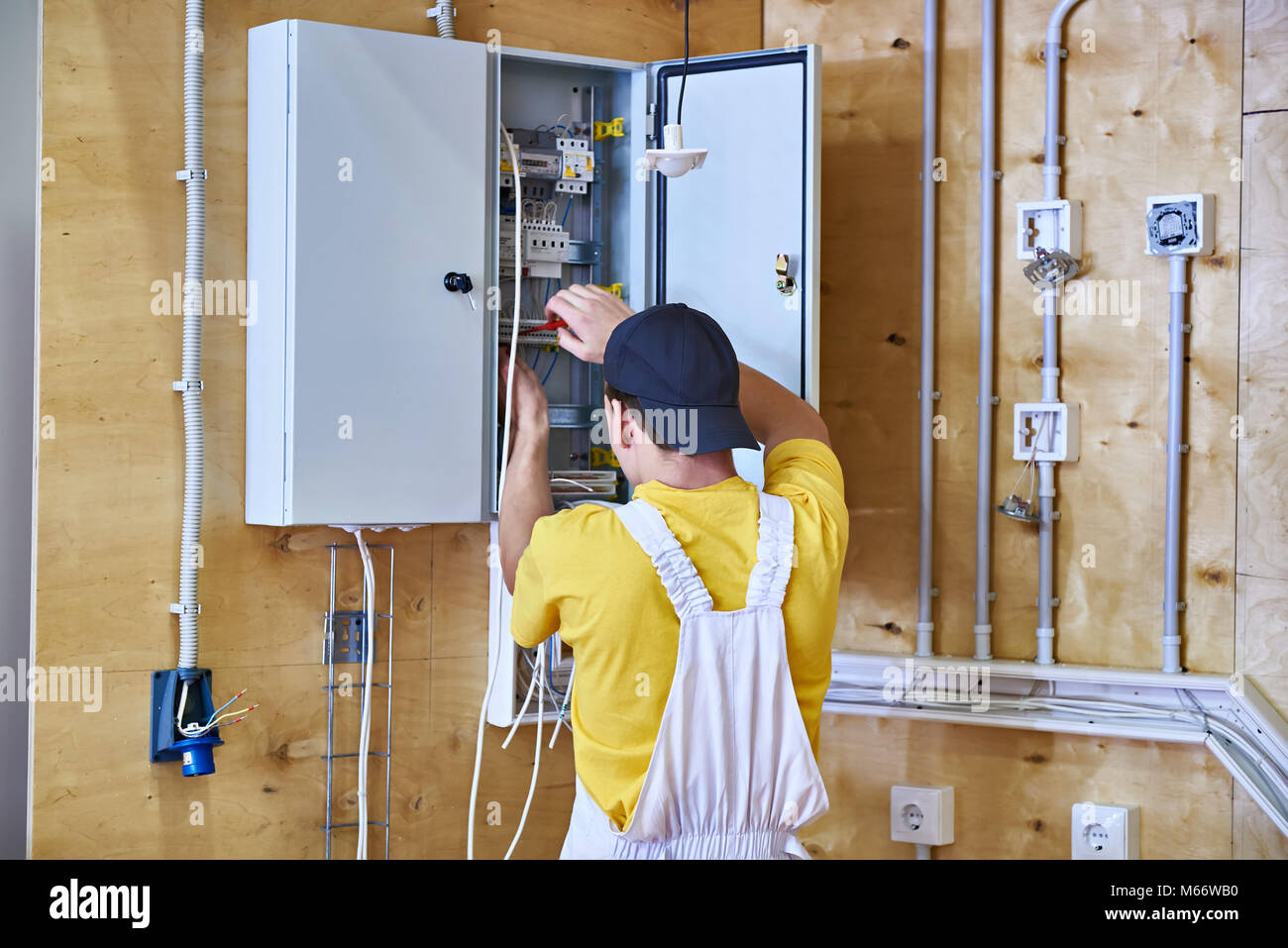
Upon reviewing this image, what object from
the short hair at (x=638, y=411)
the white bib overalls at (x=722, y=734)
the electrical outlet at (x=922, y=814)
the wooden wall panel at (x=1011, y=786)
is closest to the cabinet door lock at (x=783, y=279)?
the short hair at (x=638, y=411)

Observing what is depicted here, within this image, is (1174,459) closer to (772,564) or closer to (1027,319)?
(1027,319)

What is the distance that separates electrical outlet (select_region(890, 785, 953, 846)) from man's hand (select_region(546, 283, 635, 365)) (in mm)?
1192

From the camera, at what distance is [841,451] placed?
2711 mm

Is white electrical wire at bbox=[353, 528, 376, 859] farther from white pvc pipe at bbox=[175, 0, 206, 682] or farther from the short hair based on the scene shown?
the short hair

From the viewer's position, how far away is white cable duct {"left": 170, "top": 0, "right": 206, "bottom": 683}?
218 cm

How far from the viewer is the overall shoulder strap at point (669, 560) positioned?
5.16ft

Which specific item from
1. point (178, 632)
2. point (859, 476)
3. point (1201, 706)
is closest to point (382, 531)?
point (178, 632)

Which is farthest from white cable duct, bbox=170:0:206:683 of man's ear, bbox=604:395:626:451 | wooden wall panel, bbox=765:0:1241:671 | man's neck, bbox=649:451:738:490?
wooden wall panel, bbox=765:0:1241:671

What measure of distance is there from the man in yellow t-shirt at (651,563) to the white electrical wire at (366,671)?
702 mm

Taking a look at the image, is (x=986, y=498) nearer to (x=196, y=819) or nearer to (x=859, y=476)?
(x=859, y=476)

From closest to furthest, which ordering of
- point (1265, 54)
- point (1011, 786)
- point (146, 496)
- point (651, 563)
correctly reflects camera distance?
point (651, 563) < point (146, 496) < point (1265, 54) < point (1011, 786)

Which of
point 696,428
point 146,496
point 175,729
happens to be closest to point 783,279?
point 696,428

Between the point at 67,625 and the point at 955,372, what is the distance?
1828 mm

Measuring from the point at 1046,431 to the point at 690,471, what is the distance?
1.12 meters
